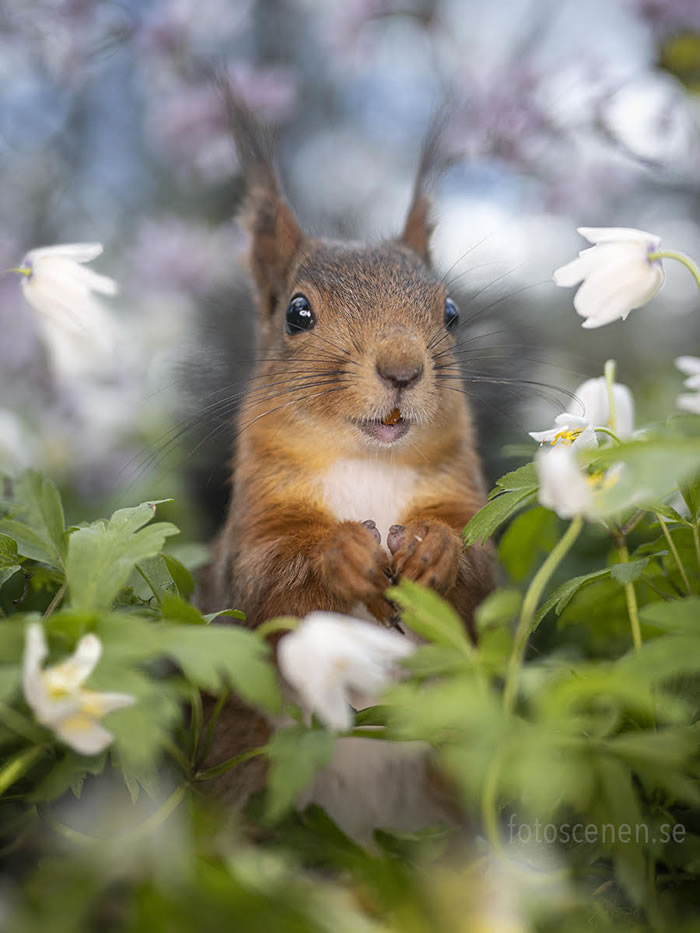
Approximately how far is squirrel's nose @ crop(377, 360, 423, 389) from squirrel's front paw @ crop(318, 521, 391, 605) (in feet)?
0.73

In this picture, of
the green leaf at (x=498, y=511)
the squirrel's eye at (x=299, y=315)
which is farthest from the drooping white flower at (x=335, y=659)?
the squirrel's eye at (x=299, y=315)

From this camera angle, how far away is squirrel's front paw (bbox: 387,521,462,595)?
3.35 ft

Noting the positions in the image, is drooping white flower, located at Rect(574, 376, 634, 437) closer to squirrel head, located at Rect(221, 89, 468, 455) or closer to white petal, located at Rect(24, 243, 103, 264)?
squirrel head, located at Rect(221, 89, 468, 455)

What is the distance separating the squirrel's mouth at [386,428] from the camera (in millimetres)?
1205

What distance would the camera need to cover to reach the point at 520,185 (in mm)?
2602

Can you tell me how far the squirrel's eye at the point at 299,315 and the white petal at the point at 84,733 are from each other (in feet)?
2.73

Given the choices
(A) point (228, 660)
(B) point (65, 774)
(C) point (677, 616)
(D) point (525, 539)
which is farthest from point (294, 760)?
(D) point (525, 539)

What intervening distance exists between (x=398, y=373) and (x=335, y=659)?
0.60 metres

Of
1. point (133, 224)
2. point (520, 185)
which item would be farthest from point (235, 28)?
point (520, 185)

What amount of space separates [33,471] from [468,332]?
0.88 meters

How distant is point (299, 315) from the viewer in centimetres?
138

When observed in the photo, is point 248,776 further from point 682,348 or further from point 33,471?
point 682,348

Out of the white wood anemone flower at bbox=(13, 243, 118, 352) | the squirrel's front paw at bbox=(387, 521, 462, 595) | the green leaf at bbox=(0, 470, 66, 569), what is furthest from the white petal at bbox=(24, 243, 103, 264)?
the squirrel's front paw at bbox=(387, 521, 462, 595)

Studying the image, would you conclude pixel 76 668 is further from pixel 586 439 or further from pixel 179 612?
pixel 586 439
